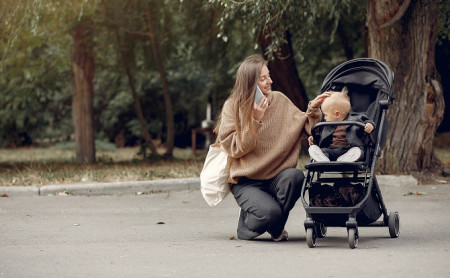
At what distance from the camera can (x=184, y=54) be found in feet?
81.6

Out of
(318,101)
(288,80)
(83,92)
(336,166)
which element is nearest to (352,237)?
(336,166)

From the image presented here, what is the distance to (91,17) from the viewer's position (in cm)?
1673

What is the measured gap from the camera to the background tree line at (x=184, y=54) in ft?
38.0

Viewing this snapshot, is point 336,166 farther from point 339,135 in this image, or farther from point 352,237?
point 352,237

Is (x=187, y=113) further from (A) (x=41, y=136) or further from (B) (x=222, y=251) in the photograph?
(B) (x=222, y=251)

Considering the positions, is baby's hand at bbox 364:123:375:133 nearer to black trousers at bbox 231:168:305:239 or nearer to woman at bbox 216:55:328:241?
woman at bbox 216:55:328:241

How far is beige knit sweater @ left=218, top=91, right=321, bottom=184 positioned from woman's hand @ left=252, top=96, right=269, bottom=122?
90mm

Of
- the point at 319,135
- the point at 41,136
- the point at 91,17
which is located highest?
the point at 91,17

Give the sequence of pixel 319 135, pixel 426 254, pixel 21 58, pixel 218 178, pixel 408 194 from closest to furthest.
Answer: pixel 426 254 < pixel 319 135 < pixel 218 178 < pixel 408 194 < pixel 21 58

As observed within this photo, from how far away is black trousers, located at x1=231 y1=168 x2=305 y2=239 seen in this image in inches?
276

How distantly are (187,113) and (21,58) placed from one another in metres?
13.0

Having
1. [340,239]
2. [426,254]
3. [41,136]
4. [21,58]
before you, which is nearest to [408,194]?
[340,239]

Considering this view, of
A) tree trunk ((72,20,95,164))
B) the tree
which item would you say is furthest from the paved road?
tree trunk ((72,20,95,164))

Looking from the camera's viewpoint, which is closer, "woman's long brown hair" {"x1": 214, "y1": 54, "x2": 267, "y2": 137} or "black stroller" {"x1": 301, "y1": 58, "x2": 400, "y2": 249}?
"black stroller" {"x1": 301, "y1": 58, "x2": 400, "y2": 249}
